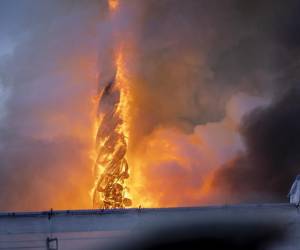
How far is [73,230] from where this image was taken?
15.3 metres

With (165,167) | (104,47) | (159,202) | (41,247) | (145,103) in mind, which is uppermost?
(104,47)

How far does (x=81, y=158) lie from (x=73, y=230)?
15494mm

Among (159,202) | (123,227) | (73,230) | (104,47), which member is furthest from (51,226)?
(104,47)

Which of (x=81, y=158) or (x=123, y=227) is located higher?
(x=81, y=158)

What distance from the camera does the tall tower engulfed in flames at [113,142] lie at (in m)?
26.7

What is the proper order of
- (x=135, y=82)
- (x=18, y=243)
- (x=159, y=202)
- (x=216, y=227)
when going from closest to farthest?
(x=18, y=243) → (x=216, y=227) → (x=159, y=202) → (x=135, y=82)

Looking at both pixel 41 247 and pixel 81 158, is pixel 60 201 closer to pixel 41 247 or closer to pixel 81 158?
pixel 81 158

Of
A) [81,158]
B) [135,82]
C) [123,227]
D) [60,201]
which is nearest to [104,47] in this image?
[135,82]

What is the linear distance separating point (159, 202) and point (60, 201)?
609 cm

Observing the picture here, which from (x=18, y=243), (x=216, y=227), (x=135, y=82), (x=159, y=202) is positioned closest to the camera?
(x=18, y=243)

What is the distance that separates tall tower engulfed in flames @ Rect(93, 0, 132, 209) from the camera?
26672 millimetres

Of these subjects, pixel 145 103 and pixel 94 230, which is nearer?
pixel 94 230

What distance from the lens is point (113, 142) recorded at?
92.6 ft

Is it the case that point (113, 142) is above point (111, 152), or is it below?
above
